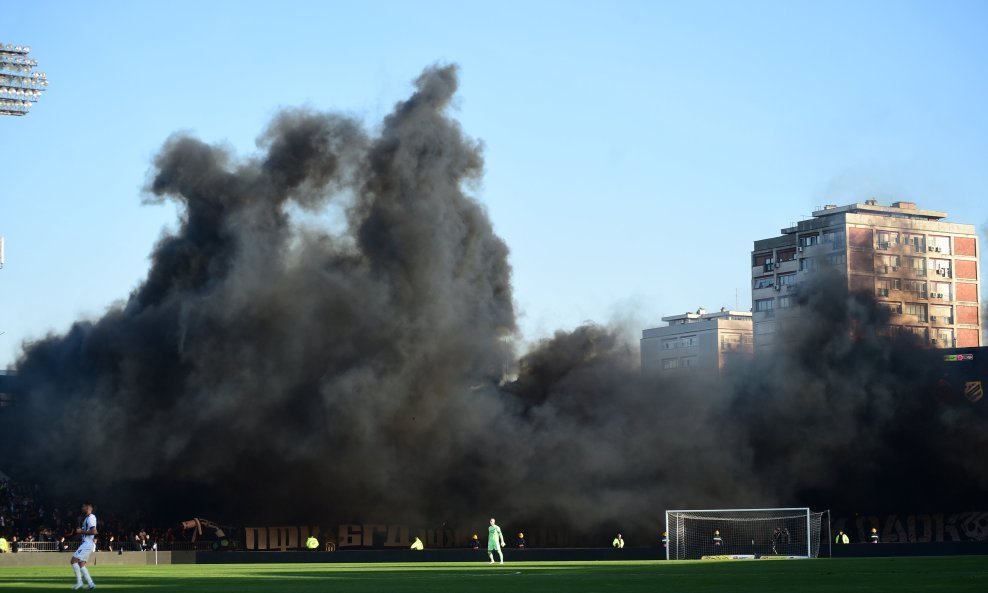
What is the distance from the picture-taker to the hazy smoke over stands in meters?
81.8

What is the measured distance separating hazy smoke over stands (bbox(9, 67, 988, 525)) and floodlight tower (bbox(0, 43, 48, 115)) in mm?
14123

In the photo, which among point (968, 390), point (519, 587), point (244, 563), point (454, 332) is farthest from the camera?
point (454, 332)

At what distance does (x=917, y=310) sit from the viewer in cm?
14675

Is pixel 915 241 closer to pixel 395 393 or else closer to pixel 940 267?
pixel 940 267

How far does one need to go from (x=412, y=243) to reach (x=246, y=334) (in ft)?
39.1

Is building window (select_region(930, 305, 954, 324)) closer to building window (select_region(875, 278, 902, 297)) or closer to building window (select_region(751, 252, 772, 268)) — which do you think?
building window (select_region(875, 278, 902, 297))

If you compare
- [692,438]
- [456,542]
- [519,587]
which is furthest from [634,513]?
[519,587]

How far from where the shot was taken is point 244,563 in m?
60.6

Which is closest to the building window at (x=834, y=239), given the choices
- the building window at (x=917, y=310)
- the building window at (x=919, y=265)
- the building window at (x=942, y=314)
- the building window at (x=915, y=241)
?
the building window at (x=919, y=265)

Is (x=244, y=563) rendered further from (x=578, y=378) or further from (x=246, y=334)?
(x=578, y=378)

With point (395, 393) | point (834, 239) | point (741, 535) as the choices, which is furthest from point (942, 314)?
point (395, 393)

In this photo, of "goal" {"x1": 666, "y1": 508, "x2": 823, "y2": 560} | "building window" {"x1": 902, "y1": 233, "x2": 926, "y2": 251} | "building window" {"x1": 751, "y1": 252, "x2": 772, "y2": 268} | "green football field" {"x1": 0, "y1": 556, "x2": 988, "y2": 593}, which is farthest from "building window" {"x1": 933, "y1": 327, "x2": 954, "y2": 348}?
"green football field" {"x1": 0, "y1": 556, "x2": 988, "y2": 593}

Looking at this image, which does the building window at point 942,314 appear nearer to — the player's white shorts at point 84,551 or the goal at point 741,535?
the goal at point 741,535

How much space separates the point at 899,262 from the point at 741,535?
79442 mm
